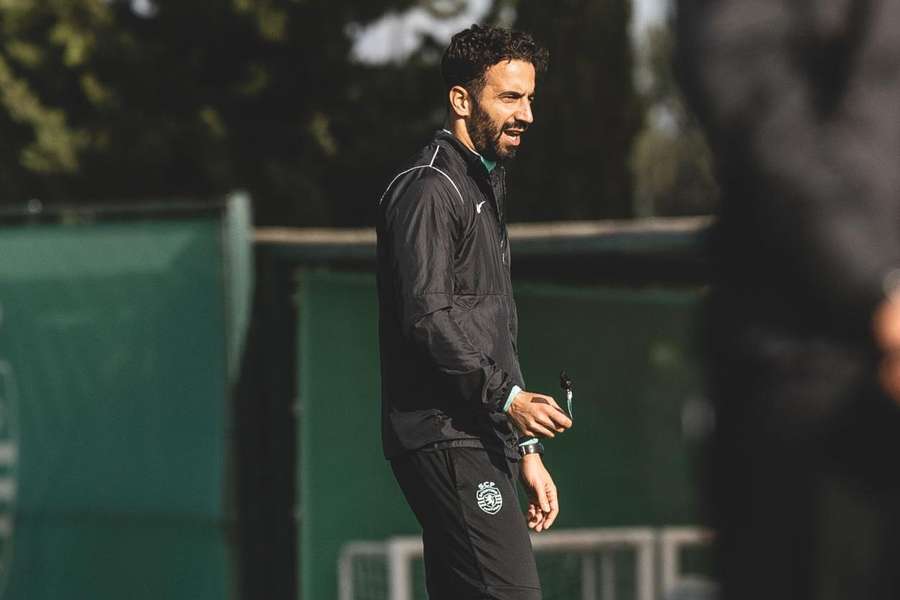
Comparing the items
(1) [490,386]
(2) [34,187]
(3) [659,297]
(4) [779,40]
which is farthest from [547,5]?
(4) [779,40]

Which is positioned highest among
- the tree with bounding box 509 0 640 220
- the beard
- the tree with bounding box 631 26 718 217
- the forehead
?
the tree with bounding box 631 26 718 217

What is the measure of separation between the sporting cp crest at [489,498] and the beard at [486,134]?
0.80 m

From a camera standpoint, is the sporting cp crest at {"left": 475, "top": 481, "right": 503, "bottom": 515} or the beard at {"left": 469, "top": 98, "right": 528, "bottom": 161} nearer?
the sporting cp crest at {"left": 475, "top": 481, "right": 503, "bottom": 515}

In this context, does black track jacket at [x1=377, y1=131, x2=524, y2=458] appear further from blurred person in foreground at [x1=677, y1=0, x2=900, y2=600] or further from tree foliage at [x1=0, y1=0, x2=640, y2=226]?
tree foliage at [x1=0, y1=0, x2=640, y2=226]

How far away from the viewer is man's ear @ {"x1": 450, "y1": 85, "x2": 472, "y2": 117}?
14.2ft

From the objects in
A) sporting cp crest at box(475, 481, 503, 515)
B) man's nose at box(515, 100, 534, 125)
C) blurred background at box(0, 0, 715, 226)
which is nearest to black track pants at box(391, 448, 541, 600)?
sporting cp crest at box(475, 481, 503, 515)

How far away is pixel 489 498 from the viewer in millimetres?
4074

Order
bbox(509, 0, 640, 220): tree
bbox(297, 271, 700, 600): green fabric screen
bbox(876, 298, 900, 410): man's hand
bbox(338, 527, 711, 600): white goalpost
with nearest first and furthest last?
bbox(876, 298, 900, 410): man's hand, bbox(338, 527, 711, 600): white goalpost, bbox(297, 271, 700, 600): green fabric screen, bbox(509, 0, 640, 220): tree

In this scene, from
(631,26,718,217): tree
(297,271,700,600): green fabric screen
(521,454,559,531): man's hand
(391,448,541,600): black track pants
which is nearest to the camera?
(391,448,541,600): black track pants

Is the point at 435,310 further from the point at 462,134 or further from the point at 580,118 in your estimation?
the point at 580,118

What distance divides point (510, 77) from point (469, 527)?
3.55 ft

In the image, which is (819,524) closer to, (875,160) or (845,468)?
(845,468)

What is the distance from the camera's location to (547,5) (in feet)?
65.3

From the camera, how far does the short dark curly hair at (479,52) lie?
4293 mm
